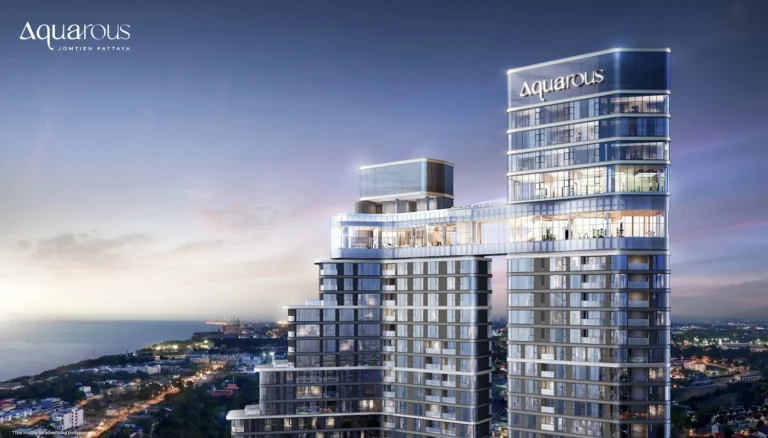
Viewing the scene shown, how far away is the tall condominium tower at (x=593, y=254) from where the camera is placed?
294ft

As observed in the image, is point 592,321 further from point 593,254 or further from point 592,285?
point 593,254

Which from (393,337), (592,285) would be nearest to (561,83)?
(592,285)

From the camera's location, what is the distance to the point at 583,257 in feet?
308

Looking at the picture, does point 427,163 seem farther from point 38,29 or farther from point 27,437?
point 27,437

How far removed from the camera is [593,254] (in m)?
92.6

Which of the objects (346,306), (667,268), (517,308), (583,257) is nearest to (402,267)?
(346,306)

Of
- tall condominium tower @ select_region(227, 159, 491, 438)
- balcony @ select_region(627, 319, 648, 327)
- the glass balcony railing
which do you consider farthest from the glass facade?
the glass balcony railing

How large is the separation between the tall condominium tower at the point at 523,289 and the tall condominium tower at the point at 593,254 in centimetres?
19

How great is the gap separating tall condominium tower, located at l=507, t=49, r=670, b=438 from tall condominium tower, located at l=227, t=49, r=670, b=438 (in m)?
0.19

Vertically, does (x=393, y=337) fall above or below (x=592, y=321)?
below

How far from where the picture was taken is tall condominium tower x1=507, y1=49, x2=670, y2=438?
294 ft

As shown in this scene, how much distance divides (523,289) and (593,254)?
11.5 metres

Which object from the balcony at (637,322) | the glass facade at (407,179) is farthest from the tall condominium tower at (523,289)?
the balcony at (637,322)

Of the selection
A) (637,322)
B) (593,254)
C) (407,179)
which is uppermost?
(407,179)
